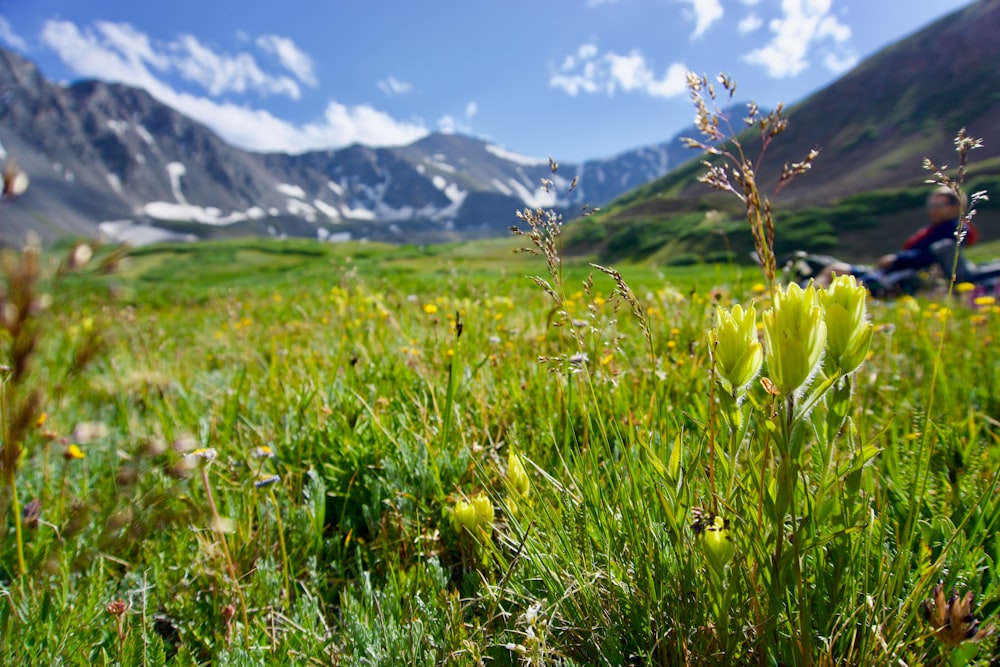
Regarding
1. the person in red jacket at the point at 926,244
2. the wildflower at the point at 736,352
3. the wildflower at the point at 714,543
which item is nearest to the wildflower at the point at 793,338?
the wildflower at the point at 736,352

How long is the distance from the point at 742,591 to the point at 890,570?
0.30 metres

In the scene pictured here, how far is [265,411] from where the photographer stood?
3080 mm

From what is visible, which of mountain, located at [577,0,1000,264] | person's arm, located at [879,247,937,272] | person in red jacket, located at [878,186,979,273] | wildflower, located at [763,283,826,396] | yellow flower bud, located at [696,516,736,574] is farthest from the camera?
mountain, located at [577,0,1000,264]

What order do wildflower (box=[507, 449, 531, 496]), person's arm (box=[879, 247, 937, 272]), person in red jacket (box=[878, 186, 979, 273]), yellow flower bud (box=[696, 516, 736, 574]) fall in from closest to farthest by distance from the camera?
yellow flower bud (box=[696, 516, 736, 574])
wildflower (box=[507, 449, 531, 496])
person in red jacket (box=[878, 186, 979, 273])
person's arm (box=[879, 247, 937, 272])

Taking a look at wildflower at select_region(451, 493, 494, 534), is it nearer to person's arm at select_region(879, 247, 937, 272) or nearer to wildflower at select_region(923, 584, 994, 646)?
wildflower at select_region(923, 584, 994, 646)

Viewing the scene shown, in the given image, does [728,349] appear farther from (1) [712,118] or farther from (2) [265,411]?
(2) [265,411]

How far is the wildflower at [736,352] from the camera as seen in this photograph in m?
1.11

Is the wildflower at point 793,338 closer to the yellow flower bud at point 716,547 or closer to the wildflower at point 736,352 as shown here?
the wildflower at point 736,352

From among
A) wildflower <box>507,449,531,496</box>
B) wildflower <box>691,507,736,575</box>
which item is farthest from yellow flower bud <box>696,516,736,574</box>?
wildflower <box>507,449,531,496</box>

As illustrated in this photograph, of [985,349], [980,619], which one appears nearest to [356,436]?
[980,619]

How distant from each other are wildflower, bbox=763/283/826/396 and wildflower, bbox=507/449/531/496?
34.8 inches

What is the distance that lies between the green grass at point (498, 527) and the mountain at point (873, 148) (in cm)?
5643

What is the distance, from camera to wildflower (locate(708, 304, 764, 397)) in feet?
3.64

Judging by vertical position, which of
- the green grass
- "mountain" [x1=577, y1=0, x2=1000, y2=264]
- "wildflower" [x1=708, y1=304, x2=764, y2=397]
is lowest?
the green grass
